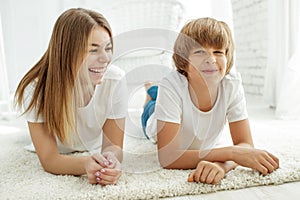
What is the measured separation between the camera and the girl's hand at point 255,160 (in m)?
0.96

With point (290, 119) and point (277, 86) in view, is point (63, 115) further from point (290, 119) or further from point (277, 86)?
point (277, 86)

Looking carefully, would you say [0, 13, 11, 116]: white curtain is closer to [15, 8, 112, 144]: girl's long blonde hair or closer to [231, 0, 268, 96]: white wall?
[15, 8, 112, 144]: girl's long blonde hair

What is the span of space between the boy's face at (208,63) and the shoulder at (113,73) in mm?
197

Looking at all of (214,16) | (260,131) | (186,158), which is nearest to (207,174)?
(186,158)

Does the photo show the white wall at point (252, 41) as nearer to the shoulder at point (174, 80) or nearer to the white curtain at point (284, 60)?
the white curtain at point (284, 60)

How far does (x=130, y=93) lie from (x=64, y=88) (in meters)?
0.19

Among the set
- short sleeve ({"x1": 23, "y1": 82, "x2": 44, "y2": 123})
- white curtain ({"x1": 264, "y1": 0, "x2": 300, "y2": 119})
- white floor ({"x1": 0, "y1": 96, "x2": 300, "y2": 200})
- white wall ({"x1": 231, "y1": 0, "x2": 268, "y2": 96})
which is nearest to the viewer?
white floor ({"x1": 0, "y1": 96, "x2": 300, "y2": 200})

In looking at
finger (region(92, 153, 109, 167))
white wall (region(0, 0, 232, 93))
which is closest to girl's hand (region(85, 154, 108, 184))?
finger (region(92, 153, 109, 167))

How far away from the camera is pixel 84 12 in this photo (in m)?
1.06

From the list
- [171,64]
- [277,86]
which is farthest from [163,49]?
[277,86]

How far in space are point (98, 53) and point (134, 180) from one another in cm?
35

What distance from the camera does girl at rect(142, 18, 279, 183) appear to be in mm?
990

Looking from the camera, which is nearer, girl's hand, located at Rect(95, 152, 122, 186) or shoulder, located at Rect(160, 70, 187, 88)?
girl's hand, located at Rect(95, 152, 122, 186)

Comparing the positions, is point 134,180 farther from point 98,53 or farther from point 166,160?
point 98,53
